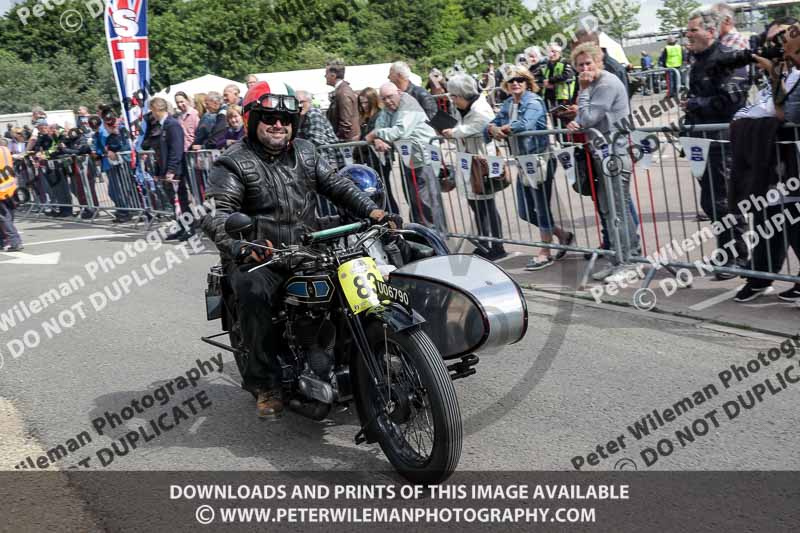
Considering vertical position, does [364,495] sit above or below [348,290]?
below

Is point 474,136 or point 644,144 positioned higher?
point 474,136

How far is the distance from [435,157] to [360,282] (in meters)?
5.28

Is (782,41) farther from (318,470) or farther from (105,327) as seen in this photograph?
(105,327)

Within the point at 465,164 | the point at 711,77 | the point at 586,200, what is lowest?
the point at 586,200

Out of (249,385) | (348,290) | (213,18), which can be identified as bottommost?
(249,385)

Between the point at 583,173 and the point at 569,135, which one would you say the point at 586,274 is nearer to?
the point at 583,173

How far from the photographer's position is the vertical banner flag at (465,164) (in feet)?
28.9

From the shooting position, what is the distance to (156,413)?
556cm

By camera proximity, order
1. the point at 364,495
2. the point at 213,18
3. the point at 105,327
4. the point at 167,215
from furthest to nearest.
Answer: the point at 213,18 < the point at 167,215 < the point at 105,327 < the point at 364,495

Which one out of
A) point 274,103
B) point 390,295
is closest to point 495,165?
point 274,103

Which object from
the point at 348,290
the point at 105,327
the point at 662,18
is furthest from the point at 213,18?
the point at 348,290

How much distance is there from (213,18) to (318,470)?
6224cm

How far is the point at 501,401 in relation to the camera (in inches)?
203

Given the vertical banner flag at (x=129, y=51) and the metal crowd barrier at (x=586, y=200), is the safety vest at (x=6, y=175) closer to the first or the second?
the vertical banner flag at (x=129, y=51)
